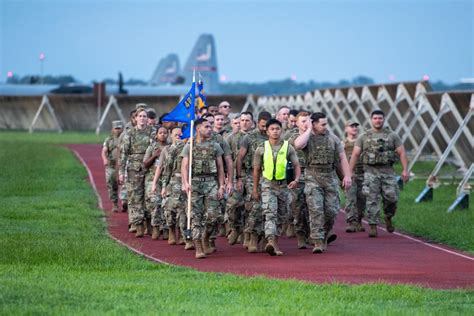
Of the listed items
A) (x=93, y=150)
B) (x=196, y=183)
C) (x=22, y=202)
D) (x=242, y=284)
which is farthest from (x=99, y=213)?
(x=93, y=150)

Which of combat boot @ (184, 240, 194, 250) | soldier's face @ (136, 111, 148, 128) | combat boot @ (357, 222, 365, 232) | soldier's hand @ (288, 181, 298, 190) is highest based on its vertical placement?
soldier's face @ (136, 111, 148, 128)

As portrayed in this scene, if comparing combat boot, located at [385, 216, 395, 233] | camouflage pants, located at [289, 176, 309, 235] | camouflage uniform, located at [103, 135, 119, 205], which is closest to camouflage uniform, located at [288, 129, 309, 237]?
camouflage pants, located at [289, 176, 309, 235]

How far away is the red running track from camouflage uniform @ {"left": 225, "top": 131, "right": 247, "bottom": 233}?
0.37 meters

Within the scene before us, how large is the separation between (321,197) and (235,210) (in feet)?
5.47

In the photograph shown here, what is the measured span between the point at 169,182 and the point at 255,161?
1712 millimetres

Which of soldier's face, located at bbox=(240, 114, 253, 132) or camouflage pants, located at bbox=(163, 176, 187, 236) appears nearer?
camouflage pants, located at bbox=(163, 176, 187, 236)

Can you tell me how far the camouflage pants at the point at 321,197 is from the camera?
903 inches

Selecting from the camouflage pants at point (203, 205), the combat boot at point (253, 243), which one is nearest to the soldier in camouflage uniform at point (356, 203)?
the combat boot at point (253, 243)

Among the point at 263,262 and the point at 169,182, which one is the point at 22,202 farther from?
the point at 263,262

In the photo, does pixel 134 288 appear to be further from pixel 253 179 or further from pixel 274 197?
pixel 253 179

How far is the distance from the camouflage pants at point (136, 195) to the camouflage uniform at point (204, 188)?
11.9ft

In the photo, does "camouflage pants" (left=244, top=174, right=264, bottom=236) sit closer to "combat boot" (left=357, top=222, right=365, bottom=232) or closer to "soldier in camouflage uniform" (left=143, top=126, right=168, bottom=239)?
"soldier in camouflage uniform" (left=143, top=126, right=168, bottom=239)

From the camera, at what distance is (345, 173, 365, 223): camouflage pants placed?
26.9m

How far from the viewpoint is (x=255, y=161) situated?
883 inches
